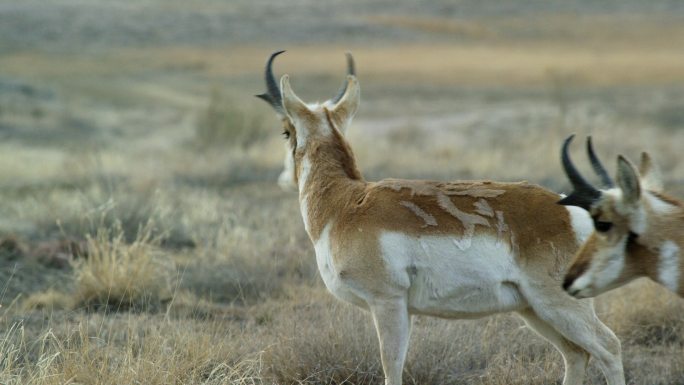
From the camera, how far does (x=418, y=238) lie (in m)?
5.81

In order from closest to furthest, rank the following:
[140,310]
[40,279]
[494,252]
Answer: [494,252] < [140,310] < [40,279]

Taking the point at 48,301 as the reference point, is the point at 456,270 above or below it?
above

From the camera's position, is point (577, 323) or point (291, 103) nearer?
point (577, 323)

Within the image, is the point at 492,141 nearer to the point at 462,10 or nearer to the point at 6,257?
the point at 6,257

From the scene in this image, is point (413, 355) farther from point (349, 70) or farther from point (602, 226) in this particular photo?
point (602, 226)

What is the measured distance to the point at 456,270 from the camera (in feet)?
18.9

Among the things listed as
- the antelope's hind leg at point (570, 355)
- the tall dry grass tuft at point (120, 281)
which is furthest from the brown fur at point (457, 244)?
the tall dry grass tuft at point (120, 281)

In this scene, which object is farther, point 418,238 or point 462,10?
point 462,10

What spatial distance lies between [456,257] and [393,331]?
573 millimetres

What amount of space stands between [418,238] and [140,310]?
415cm

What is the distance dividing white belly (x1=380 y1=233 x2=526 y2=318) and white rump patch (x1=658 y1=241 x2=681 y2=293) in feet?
3.21

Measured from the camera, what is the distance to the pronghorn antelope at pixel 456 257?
576cm

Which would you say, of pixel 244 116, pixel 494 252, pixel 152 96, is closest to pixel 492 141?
pixel 244 116

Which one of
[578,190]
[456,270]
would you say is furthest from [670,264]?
[456,270]
